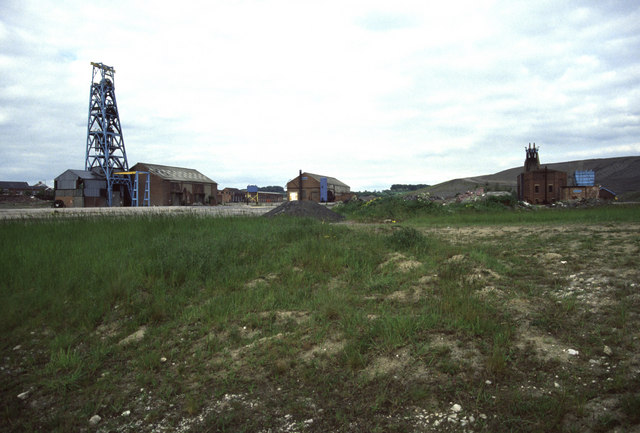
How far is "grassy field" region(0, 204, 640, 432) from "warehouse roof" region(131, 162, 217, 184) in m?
42.4

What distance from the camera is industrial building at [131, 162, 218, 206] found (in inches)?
1779

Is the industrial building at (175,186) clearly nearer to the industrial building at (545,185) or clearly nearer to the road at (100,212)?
the road at (100,212)

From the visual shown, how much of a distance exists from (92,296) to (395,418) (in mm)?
4850

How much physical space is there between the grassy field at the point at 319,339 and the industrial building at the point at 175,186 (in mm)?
41064

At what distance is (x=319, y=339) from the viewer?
394 cm

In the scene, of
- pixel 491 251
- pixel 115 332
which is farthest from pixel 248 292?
pixel 491 251

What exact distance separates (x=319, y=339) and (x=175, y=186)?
4865cm

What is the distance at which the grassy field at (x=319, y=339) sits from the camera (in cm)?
284

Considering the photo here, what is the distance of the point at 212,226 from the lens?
10.5 metres

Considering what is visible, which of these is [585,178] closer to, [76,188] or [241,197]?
[76,188]

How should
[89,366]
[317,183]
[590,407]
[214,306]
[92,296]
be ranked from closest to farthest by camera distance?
1. [590,407]
2. [89,366]
3. [214,306]
4. [92,296]
5. [317,183]

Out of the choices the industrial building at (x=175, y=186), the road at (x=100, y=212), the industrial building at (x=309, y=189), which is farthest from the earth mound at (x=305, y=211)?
the industrial building at (x=309, y=189)

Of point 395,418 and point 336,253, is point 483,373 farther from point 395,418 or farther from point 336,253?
point 336,253

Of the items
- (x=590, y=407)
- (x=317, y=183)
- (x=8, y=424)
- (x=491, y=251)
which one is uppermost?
(x=317, y=183)
